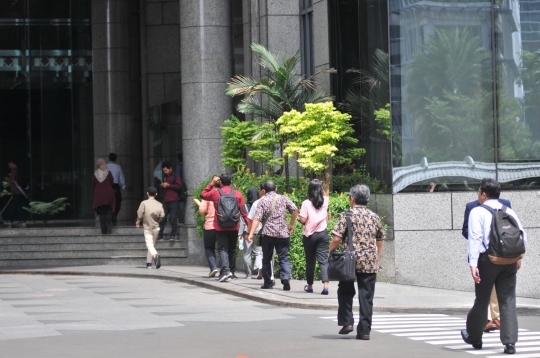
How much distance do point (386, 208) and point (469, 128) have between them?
203 cm

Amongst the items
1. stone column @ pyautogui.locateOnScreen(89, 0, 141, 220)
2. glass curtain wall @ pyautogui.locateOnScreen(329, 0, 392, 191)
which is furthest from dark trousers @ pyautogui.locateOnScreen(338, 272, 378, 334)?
stone column @ pyautogui.locateOnScreen(89, 0, 141, 220)

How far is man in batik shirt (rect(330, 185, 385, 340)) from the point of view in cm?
1198

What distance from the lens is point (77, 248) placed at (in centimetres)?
2656

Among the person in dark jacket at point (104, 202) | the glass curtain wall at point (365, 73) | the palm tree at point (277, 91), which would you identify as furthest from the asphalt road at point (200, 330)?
the person in dark jacket at point (104, 202)

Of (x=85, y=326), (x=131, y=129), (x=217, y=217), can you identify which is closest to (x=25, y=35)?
(x=131, y=129)

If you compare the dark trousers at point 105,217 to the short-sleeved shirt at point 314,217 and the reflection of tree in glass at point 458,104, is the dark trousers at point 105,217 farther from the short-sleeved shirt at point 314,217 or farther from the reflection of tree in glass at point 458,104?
the short-sleeved shirt at point 314,217

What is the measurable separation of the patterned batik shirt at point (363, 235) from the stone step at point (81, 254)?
14.4 meters

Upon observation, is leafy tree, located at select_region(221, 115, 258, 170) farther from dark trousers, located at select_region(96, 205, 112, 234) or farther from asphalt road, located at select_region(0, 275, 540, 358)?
asphalt road, located at select_region(0, 275, 540, 358)

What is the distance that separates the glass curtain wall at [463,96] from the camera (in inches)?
754

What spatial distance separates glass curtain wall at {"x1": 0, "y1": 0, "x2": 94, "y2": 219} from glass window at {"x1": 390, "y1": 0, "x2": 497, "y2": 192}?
19.1 m

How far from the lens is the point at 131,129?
120 feet

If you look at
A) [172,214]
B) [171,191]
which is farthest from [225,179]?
[172,214]

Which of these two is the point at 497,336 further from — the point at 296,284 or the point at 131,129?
the point at 131,129

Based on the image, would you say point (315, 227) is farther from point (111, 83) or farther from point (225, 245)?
point (111, 83)
